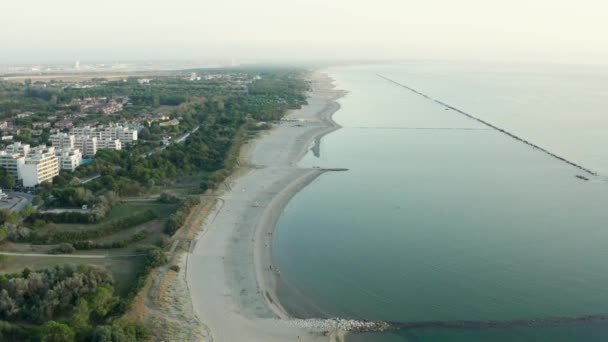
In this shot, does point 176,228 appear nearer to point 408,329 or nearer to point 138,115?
point 408,329

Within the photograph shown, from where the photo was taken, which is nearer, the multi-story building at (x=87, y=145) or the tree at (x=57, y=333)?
the tree at (x=57, y=333)

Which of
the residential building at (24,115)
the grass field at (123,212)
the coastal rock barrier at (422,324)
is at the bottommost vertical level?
the coastal rock barrier at (422,324)

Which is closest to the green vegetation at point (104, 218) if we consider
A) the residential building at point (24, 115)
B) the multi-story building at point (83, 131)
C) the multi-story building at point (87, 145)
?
the residential building at point (24, 115)

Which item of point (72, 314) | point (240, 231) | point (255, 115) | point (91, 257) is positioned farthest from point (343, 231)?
point (255, 115)

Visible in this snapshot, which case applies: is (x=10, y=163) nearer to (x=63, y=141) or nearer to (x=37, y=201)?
(x=37, y=201)

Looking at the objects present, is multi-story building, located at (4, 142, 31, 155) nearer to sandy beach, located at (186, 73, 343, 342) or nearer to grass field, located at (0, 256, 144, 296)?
sandy beach, located at (186, 73, 343, 342)

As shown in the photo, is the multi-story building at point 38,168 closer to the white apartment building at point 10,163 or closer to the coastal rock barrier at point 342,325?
the white apartment building at point 10,163

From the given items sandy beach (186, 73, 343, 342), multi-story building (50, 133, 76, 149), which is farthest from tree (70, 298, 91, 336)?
multi-story building (50, 133, 76, 149)

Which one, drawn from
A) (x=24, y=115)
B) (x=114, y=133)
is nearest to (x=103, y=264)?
(x=114, y=133)
